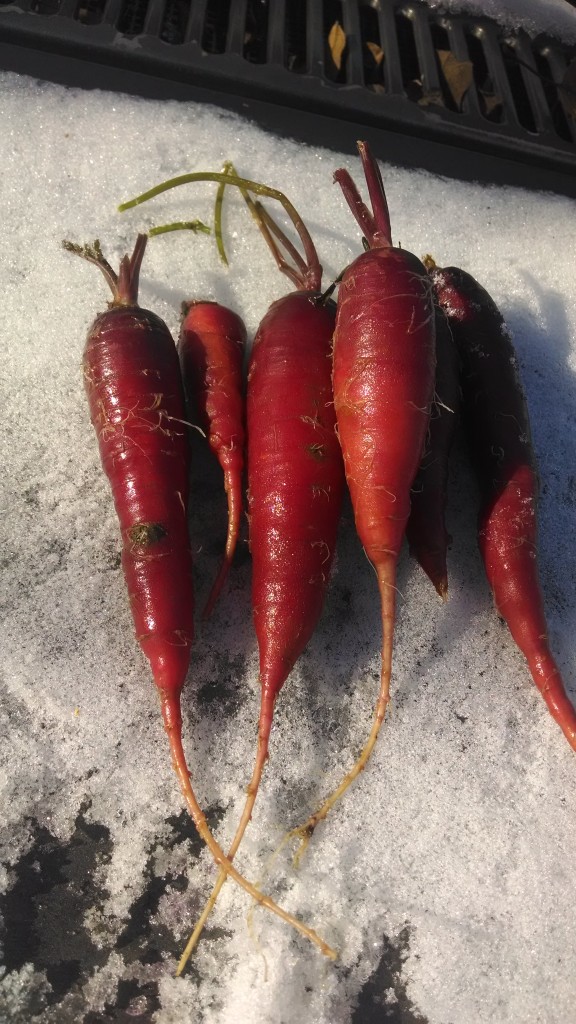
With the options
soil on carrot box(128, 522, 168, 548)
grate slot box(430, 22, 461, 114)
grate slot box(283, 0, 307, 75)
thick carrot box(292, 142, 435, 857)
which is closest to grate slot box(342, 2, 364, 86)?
grate slot box(283, 0, 307, 75)

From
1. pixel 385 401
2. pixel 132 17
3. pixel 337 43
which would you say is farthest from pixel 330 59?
pixel 385 401

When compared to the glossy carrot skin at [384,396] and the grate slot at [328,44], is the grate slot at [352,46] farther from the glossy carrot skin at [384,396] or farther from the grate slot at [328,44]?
the glossy carrot skin at [384,396]

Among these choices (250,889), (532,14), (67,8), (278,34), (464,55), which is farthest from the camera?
(532,14)

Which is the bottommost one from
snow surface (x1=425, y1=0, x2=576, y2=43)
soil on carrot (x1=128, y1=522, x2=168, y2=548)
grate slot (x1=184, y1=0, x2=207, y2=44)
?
soil on carrot (x1=128, y1=522, x2=168, y2=548)

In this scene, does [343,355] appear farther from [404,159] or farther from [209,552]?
[404,159]

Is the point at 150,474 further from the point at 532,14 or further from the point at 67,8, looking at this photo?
the point at 532,14

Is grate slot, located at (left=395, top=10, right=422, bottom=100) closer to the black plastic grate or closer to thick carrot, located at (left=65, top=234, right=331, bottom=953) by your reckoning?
the black plastic grate
